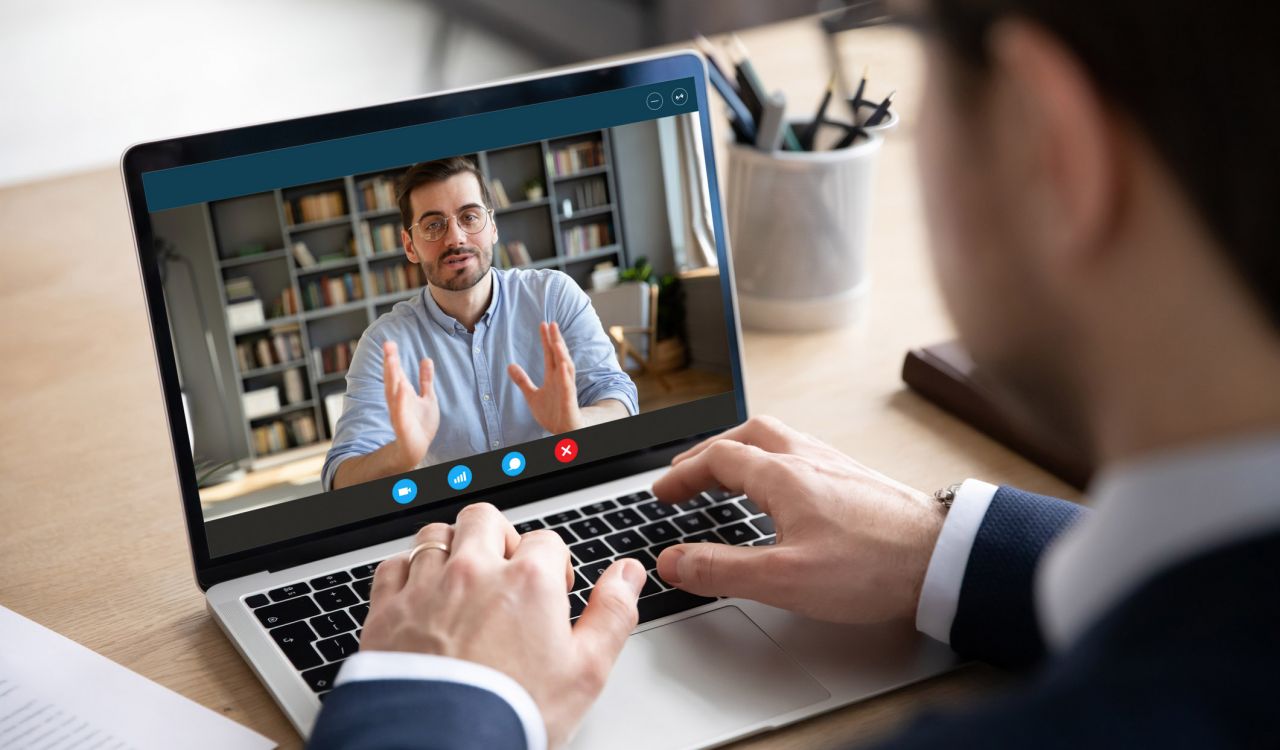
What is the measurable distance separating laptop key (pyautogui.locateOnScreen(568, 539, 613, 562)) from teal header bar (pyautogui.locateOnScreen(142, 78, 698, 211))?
31 centimetres

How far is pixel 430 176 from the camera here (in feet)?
2.82

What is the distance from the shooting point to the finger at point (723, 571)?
0.74 m

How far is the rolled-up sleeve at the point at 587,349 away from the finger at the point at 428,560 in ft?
0.59

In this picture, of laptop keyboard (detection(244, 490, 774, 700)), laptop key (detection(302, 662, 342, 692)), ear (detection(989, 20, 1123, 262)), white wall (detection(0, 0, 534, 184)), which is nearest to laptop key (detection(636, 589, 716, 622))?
laptop keyboard (detection(244, 490, 774, 700))

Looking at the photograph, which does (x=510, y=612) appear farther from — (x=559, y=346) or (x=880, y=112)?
(x=880, y=112)

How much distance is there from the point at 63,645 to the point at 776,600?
1.65 ft

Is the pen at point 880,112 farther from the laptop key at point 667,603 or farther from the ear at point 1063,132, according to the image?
the ear at point 1063,132

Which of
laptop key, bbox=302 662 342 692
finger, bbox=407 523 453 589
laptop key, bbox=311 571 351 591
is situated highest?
finger, bbox=407 523 453 589

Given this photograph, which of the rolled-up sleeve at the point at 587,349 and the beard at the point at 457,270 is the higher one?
the beard at the point at 457,270

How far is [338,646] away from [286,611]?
0.22 ft

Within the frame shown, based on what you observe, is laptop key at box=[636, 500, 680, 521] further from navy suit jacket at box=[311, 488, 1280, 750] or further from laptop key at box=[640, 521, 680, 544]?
navy suit jacket at box=[311, 488, 1280, 750]

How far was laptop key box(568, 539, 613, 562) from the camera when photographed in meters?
0.84

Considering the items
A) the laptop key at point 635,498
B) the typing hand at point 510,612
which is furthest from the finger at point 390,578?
the laptop key at point 635,498

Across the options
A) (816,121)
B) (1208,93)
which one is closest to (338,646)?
(1208,93)
